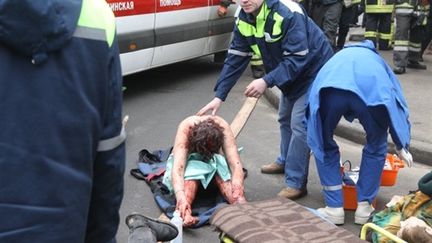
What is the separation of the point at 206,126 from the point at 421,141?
204cm

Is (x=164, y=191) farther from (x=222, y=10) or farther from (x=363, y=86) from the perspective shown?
(x=222, y=10)

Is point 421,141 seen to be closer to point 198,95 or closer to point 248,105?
point 248,105

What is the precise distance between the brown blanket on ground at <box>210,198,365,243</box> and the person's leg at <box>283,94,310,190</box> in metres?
0.79

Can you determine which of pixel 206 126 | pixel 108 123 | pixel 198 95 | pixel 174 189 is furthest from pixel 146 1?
pixel 108 123

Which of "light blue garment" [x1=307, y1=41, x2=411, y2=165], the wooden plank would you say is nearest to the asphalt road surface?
the wooden plank

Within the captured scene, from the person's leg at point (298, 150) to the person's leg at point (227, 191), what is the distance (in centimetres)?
42

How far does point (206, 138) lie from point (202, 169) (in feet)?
0.74

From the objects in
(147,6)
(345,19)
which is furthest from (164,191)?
(345,19)

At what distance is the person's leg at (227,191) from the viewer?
4.23 meters

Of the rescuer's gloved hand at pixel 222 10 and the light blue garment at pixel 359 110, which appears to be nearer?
the light blue garment at pixel 359 110

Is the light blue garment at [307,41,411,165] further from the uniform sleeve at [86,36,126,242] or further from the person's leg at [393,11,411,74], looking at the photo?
the person's leg at [393,11,411,74]

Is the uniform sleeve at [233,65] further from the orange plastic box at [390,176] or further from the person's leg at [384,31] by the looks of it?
the person's leg at [384,31]

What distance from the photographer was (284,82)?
4184mm

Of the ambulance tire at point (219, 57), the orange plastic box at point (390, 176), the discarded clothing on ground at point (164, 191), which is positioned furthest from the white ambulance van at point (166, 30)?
the orange plastic box at point (390, 176)
